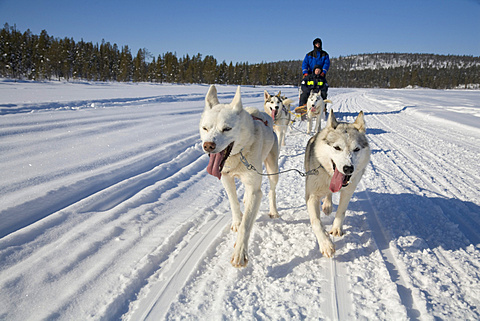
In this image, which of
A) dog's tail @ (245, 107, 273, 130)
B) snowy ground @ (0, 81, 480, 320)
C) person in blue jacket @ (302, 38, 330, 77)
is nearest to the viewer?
snowy ground @ (0, 81, 480, 320)

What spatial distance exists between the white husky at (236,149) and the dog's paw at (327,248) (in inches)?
21.9

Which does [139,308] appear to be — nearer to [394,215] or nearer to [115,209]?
[115,209]

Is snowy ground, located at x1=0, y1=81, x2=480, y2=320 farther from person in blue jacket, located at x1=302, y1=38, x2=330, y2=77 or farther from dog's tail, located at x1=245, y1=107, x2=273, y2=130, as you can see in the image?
person in blue jacket, located at x1=302, y1=38, x2=330, y2=77

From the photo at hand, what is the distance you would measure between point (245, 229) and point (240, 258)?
219mm

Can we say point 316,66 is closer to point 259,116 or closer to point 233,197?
point 259,116

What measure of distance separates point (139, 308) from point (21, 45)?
54898 millimetres

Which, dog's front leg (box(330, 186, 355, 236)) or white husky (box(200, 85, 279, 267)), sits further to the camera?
dog's front leg (box(330, 186, 355, 236))

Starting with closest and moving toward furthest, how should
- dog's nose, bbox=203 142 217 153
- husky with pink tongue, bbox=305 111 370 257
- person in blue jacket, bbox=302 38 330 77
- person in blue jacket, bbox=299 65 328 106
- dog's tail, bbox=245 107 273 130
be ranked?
1. dog's nose, bbox=203 142 217 153
2. husky with pink tongue, bbox=305 111 370 257
3. dog's tail, bbox=245 107 273 130
4. person in blue jacket, bbox=302 38 330 77
5. person in blue jacket, bbox=299 65 328 106

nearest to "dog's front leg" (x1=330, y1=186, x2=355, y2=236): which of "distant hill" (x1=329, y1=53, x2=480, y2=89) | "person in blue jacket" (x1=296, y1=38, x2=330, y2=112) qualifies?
"person in blue jacket" (x1=296, y1=38, x2=330, y2=112)

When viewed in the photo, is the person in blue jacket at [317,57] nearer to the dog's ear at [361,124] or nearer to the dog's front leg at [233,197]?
the dog's ear at [361,124]

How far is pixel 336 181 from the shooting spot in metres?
2.18

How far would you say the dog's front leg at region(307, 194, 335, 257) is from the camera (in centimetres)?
202

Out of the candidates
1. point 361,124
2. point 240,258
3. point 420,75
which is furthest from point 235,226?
point 420,75

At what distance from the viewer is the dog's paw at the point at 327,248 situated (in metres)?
2.01
